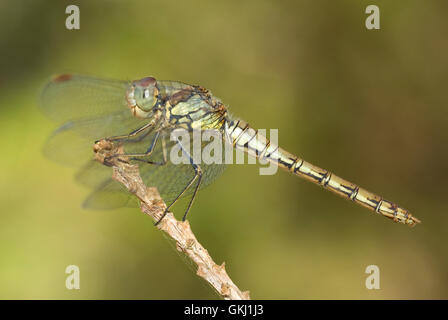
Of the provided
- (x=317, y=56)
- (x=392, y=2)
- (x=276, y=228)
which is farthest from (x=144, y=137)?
(x=392, y=2)

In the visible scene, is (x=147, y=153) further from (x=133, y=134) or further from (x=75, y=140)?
(x=75, y=140)

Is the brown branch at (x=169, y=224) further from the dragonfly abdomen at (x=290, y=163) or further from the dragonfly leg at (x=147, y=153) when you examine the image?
the dragonfly abdomen at (x=290, y=163)

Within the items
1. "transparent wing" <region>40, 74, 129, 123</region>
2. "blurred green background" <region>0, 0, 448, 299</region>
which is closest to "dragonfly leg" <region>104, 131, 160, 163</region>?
"transparent wing" <region>40, 74, 129, 123</region>

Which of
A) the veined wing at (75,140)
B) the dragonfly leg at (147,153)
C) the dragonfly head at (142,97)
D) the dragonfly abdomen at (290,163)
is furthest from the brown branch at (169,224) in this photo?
the dragonfly abdomen at (290,163)

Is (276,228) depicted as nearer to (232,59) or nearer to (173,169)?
(173,169)

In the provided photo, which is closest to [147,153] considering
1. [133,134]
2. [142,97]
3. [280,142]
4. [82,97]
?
[133,134]

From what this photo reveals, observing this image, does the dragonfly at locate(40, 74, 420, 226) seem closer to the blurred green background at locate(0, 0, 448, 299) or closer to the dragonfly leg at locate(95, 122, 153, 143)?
the dragonfly leg at locate(95, 122, 153, 143)
